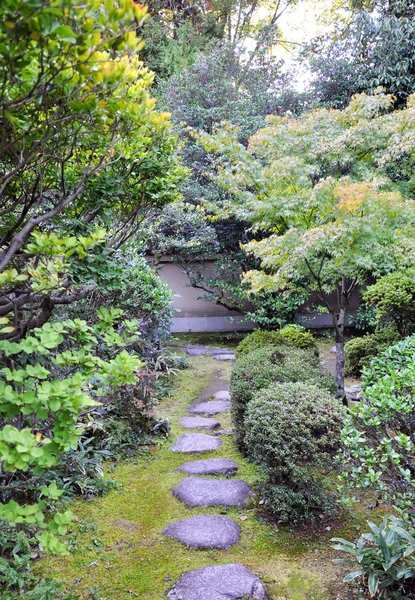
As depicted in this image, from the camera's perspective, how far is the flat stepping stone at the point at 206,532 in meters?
3.15

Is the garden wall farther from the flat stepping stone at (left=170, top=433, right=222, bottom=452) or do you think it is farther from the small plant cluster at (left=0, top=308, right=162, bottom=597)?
the small plant cluster at (left=0, top=308, right=162, bottom=597)

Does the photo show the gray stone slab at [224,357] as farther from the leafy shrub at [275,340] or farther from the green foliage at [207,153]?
the leafy shrub at [275,340]

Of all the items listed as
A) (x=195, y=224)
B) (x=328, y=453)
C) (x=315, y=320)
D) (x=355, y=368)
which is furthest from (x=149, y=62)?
(x=328, y=453)

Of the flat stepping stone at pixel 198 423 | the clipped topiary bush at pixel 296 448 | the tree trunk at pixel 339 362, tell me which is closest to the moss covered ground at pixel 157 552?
the clipped topiary bush at pixel 296 448

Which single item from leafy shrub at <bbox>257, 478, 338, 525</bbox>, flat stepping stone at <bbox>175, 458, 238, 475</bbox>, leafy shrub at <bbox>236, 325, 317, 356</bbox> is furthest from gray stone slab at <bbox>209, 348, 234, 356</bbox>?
leafy shrub at <bbox>257, 478, 338, 525</bbox>

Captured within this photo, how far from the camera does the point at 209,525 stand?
3.35m

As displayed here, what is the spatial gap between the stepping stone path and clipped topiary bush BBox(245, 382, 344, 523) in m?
0.39

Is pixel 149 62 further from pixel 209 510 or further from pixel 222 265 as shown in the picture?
pixel 209 510

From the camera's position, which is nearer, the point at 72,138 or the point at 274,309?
the point at 72,138

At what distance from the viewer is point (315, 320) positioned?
12.1m

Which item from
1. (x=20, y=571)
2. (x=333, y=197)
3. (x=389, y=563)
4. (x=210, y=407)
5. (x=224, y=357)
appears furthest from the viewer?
(x=224, y=357)

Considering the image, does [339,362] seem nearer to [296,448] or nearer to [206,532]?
[296,448]

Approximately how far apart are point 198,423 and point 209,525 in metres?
2.21

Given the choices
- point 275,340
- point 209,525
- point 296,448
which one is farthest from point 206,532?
point 275,340
